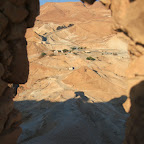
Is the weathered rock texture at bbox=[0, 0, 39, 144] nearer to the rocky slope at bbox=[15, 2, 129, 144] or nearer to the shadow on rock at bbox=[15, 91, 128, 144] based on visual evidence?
the shadow on rock at bbox=[15, 91, 128, 144]

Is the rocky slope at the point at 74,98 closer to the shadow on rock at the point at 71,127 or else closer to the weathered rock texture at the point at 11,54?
the shadow on rock at the point at 71,127

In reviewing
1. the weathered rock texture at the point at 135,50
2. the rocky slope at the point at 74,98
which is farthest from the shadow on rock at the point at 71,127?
the weathered rock texture at the point at 135,50

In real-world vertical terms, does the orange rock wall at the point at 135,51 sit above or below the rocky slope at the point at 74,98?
above

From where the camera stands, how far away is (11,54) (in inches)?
253

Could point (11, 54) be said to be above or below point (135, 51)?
below

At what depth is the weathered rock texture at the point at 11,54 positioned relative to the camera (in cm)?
580

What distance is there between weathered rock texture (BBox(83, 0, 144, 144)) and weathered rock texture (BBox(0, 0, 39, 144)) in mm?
3963

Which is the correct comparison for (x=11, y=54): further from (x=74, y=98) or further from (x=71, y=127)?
(x=74, y=98)

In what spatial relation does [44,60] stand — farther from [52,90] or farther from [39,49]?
[52,90]

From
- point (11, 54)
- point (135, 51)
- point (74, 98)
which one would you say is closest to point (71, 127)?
point (11, 54)

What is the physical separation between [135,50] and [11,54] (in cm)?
497

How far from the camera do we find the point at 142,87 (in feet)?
12.7

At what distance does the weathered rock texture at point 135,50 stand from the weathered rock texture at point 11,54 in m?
3.96

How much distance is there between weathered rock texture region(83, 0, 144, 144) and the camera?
12.1 feet
